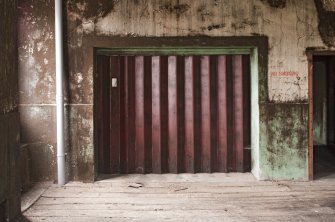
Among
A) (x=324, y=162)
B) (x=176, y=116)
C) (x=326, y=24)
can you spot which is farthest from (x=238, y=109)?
(x=324, y=162)

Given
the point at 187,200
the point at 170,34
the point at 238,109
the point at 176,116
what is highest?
the point at 170,34

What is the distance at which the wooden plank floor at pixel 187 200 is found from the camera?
4297mm

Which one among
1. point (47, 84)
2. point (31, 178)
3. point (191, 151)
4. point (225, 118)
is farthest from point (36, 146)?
point (225, 118)

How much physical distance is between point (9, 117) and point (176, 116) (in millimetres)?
3037

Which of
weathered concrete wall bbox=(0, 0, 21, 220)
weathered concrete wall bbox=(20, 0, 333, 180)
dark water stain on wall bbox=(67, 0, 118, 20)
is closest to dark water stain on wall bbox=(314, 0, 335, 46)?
weathered concrete wall bbox=(20, 0, 333, 180)

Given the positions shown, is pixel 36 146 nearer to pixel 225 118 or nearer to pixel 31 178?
pixel 31 178

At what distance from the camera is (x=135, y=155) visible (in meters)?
6.36

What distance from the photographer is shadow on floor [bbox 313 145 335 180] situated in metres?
6.30

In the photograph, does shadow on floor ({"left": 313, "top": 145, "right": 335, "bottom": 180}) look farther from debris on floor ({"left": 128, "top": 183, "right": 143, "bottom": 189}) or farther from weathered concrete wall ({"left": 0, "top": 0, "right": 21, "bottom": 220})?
weathered concrete wall ({"left": 0, "top": 0, "right": 21, "bottom": 220})

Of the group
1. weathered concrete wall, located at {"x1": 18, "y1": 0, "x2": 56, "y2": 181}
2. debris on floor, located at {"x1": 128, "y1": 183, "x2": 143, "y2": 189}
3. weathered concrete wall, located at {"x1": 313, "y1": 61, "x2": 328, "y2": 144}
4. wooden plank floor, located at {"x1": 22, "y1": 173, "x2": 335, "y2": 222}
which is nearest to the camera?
wooden plank floor, located at {"x1": 22, "y1": 173, "x2": 335, "y2": 222}

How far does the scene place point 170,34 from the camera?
19.2 ft

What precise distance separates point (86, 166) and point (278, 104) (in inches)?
122

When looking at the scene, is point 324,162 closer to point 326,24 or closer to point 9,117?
point 326,24

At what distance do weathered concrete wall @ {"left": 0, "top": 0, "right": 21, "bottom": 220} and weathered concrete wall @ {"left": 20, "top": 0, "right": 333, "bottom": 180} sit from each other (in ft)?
5.54
